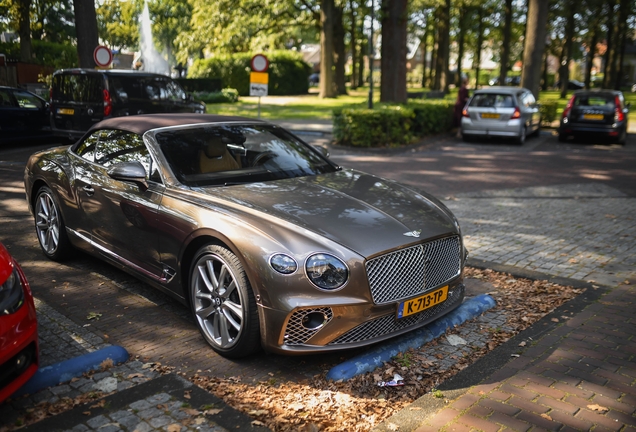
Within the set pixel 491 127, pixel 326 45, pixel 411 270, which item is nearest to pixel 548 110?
pixel 491 127

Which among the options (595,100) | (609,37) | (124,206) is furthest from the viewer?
(609,37)

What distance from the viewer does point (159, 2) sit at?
45.6 m

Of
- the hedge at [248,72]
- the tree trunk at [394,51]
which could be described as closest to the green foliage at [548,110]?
the tree trunk at [394,51]

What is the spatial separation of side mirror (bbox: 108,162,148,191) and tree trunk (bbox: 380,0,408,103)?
54.6ft

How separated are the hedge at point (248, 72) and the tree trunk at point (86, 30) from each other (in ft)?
75.4

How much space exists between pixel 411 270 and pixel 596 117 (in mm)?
15675

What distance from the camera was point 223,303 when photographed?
4160 mm

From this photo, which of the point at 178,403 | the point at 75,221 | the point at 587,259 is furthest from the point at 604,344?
the point at 75,221

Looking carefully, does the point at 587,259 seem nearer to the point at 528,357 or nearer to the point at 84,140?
the point at 528,357

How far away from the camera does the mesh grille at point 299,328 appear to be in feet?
12.5

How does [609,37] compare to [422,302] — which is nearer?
[422,302]

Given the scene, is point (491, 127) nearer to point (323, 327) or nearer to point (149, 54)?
point (323, 327)

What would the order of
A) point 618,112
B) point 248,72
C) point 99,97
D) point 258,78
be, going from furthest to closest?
point 248,72 < point 618,112 < point 258,78 < point 99,97

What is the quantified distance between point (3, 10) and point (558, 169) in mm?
22672
